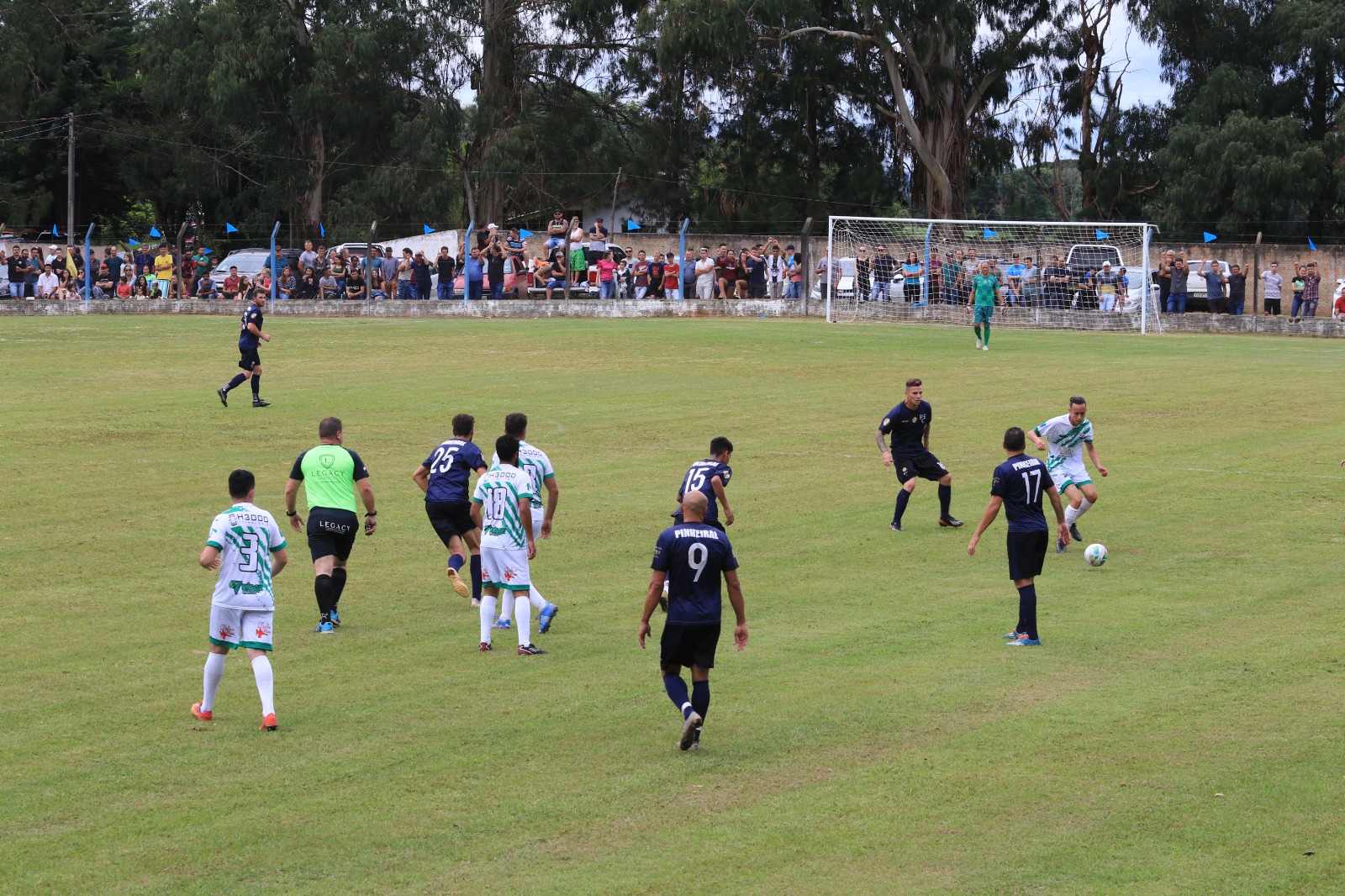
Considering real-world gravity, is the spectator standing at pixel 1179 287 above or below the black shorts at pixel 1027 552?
above

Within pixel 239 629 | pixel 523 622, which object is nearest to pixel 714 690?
pixel 523 622

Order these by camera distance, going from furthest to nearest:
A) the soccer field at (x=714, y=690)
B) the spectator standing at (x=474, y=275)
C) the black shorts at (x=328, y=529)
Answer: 1. the spectator standing at (x=474, y=275)
2. the black shorts at (x=328, y=529)
3. the soccer field at (x=714, y=690)

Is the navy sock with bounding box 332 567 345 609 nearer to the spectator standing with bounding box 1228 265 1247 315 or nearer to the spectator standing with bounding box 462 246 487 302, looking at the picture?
the spectator standing with bounding box 462 246 487 302

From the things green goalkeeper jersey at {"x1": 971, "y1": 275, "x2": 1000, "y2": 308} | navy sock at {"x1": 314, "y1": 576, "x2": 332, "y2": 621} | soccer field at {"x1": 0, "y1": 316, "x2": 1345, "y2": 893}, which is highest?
green goalkeeper jersey at {"x1": 971, "y1": 275, "x2": 1000, "y2": 308}

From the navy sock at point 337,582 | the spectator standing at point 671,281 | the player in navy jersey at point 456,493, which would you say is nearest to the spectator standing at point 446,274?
the spectator standing at point 671,281

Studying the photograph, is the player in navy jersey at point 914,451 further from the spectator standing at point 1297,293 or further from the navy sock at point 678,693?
the spectator standing at point 1297,293

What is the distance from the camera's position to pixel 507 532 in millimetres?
12164

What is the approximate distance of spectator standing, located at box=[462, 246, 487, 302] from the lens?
4509 centimetres

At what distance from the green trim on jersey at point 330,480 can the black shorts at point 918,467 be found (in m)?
7.36

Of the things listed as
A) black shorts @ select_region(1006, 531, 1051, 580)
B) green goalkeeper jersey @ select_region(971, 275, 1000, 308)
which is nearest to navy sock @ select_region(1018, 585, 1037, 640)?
black shorts @ select_region(1006, 531, 1051, 580)

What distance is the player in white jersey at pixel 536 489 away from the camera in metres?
13.1

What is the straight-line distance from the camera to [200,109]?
6162 cm

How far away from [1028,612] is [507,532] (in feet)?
14.0

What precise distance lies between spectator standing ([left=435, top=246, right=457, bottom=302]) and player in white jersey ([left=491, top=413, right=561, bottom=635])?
32141 millimetres
